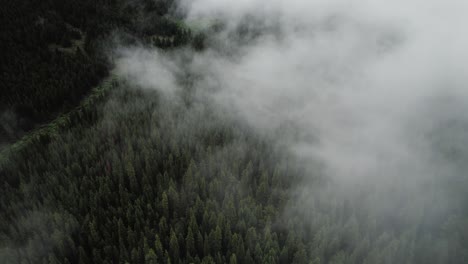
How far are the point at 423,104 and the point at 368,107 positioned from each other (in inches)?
74.4

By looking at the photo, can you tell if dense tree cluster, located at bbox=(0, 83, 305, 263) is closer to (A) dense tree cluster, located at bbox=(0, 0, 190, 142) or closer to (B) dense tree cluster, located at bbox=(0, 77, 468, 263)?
(B) dense tree cluster, located at bbox=(0, 77, 468, 263)

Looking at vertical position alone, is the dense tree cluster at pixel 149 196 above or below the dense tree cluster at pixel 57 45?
below

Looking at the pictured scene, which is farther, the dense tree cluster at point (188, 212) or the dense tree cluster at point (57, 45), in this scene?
the dense tree cluster at point (57, 45)

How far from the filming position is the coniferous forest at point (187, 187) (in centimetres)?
619

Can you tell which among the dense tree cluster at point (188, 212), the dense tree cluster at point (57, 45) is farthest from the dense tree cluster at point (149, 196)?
the dense tree cluster at point (57, 45)

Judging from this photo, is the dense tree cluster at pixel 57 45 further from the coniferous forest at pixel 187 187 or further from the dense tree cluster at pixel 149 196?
the dense tree cluster at pixel 149 196

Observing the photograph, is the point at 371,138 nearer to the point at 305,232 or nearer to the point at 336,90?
the point at 336,90

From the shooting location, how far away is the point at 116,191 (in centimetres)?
787

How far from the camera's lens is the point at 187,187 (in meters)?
7.69

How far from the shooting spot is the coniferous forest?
619 cm

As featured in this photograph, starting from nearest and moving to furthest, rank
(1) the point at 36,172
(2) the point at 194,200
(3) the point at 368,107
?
(2) the point at 194,200
(1) the point at 36,172
(3) the point at 368,107

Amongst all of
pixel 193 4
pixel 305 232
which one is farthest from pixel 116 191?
pixel 193 4

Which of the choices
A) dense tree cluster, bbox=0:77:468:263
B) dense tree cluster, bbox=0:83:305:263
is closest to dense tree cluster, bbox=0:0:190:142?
dense tree cluster, bbox=0:83:305:263

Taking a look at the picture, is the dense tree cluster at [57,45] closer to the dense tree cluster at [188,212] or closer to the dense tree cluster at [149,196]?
the dense tree cluster at [149,196]
